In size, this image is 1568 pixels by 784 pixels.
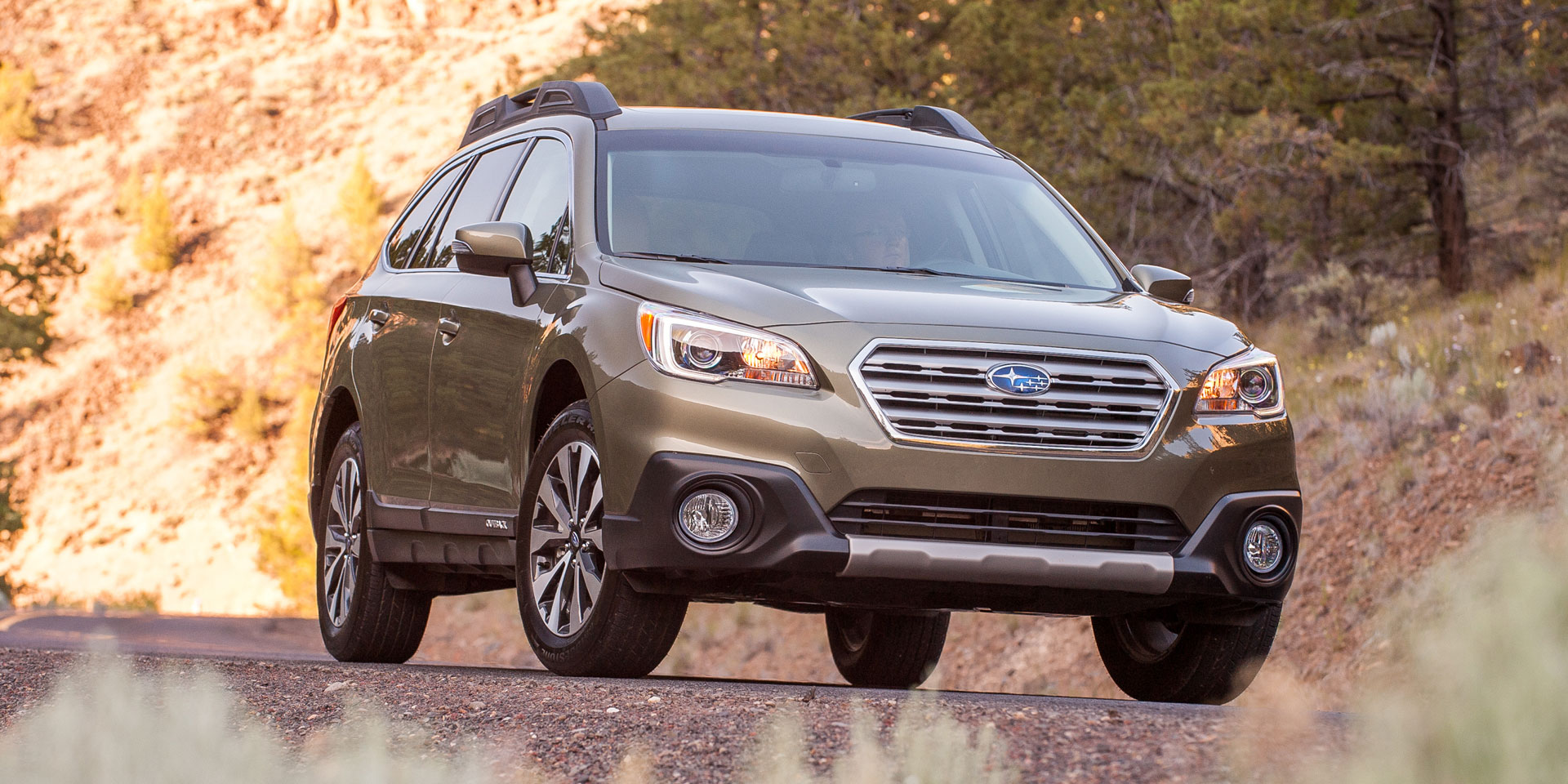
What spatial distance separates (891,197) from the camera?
24.5ft

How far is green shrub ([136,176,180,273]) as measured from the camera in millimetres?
62062

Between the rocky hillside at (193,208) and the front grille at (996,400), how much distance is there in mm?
44701

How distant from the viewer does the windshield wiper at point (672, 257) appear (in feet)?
21.8

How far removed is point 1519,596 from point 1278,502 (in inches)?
90.2

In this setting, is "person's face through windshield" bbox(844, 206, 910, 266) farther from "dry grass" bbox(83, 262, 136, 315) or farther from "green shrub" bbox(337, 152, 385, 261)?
"dry grass" bbox(83, 262, 136, 315)

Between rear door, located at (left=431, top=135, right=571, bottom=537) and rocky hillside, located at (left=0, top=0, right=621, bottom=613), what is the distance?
4255cm

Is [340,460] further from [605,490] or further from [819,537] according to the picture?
[819,537]

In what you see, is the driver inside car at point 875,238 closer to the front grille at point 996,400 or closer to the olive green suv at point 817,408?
the olive green suv at point 817,408

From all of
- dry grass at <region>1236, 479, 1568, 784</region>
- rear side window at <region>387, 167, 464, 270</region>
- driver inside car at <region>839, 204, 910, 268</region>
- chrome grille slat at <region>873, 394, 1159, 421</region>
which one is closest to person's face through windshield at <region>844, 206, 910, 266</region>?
driver inside car at <region>839, 204, 910, 268</region>

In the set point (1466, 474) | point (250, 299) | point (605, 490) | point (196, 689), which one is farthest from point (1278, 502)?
point (250, 299)

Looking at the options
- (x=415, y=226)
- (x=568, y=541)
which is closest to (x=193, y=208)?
(x=415, y=226)

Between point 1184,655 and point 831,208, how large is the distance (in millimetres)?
2083

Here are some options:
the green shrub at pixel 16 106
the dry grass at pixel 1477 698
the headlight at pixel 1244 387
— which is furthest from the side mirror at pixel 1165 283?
the green shrub at pixel 16 106

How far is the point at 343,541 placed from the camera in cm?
864
